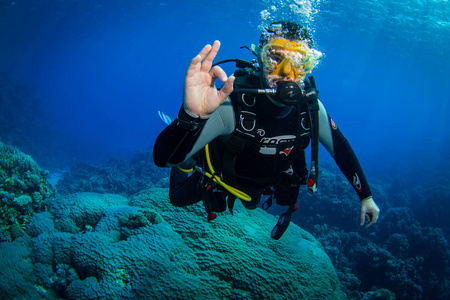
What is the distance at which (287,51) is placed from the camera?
2.45 m

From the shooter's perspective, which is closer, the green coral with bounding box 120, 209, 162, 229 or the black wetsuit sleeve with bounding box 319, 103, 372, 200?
the black wetsuit sleeve with bounding box 319, 103, 372, 200

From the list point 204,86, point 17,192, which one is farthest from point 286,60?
point 17,192

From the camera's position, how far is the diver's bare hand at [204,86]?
5.55ft

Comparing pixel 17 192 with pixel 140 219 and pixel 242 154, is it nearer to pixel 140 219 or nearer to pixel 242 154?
pixel 140 219

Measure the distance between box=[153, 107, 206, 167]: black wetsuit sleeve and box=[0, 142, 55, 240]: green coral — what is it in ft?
18.5

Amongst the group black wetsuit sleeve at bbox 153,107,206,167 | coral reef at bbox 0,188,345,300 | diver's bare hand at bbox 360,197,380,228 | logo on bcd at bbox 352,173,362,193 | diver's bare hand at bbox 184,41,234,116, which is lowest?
coral reef at bbox 0,188,345,300

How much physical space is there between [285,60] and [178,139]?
55.0 inches

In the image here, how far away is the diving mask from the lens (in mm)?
2342

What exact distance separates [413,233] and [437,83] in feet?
174

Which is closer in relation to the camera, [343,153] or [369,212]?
[369,212]

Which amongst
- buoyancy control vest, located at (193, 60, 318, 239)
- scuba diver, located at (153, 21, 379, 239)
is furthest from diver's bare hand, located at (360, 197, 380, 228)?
buoyancy control vest, located at (193, 60, 318, 239)

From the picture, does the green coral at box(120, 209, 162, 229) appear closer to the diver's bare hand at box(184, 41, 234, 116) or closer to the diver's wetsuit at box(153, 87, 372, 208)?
the diver's wetsuit at box(153, 87, 372, 208)

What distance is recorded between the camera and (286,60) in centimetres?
236

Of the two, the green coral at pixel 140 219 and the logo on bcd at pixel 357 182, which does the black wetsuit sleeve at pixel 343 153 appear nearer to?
the logo on bcd at pixel 357 182
